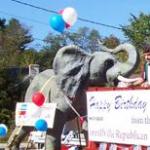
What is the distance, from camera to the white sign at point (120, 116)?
27.7 ft

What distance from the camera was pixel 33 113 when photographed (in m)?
10.8

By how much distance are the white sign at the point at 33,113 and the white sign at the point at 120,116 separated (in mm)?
1331

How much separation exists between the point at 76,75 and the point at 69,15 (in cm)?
120

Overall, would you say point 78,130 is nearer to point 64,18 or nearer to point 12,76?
point 64,18

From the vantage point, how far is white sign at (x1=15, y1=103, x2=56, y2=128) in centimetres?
1052

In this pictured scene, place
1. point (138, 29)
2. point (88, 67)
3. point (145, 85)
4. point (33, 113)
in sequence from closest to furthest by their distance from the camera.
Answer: point (145, 85) < point (88, 67) < point (33, 113) < point (138, 29)

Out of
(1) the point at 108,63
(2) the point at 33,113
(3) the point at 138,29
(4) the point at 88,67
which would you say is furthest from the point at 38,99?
(3) the point at 138,29

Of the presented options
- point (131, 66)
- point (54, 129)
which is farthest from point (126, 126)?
point (54, 129)

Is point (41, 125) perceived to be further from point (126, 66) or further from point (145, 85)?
point (145, 85)

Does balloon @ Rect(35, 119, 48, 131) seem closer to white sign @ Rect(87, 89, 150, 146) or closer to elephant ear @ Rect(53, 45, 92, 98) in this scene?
elephant ear @ Rect(53, 45, 92, 98)

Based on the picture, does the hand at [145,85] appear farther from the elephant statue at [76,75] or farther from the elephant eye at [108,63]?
the elephant eye at [108,63]

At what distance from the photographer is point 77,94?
10.6 metres

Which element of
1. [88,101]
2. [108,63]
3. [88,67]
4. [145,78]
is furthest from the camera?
[88,67]

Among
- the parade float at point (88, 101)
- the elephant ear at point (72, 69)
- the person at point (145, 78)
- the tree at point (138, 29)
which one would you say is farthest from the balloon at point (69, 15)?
the tree at point (138, 29)
